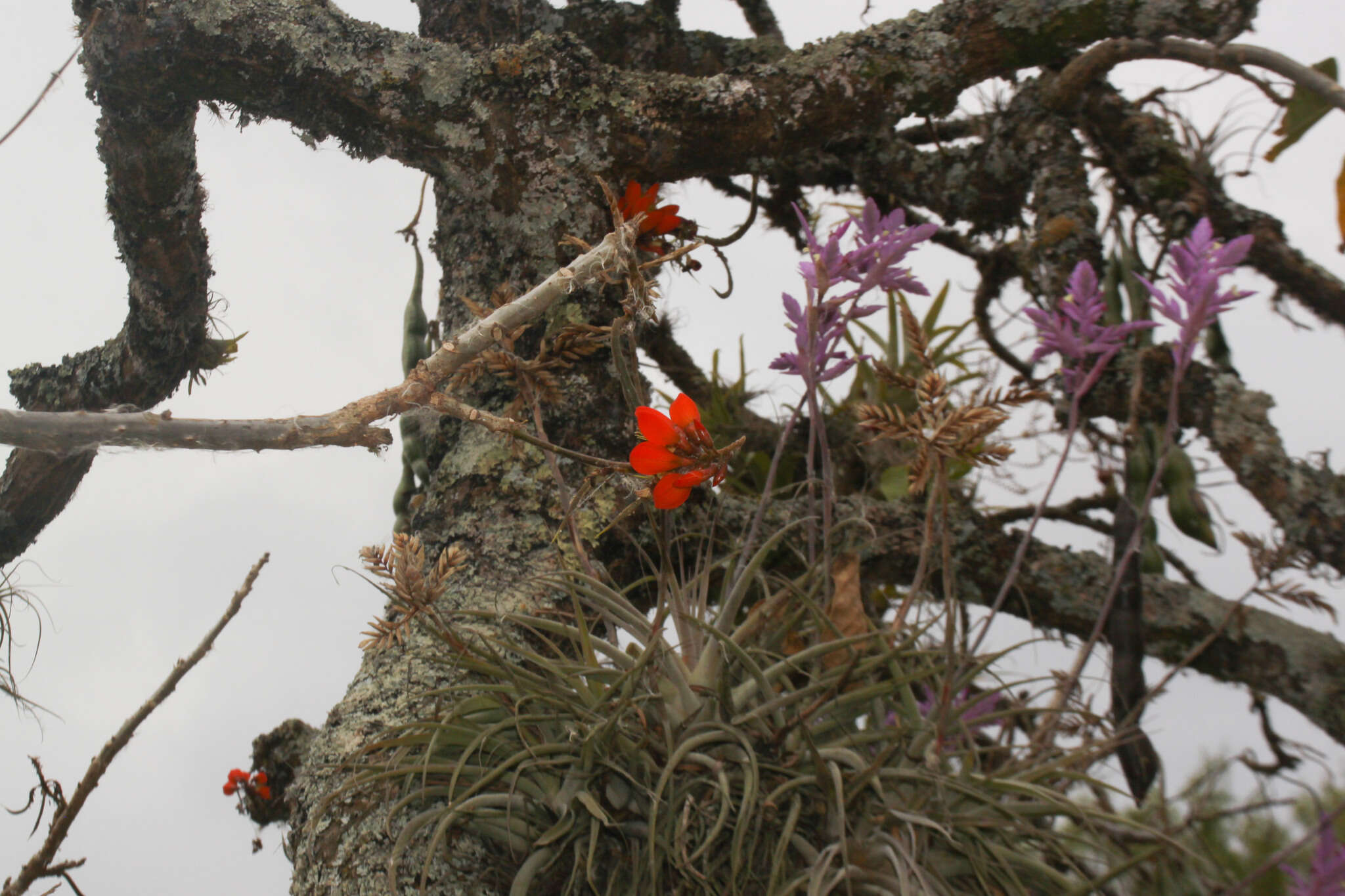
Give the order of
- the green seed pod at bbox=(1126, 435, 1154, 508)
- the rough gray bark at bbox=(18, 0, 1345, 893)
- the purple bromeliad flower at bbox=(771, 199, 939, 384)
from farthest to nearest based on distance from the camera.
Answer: the green seed pod at bbox=(1126, 435, 1154, 508)
the rough gray bark at bbox=(18, 0, 1345, 893)
the purple bromeliad flower at bbox=(771, 199, 939, 384)

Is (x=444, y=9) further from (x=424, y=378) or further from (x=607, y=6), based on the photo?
(x=424, y=378)

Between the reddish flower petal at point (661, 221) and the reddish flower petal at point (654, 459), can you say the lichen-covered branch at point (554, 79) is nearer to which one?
the reddish flower petal at point (661, 221)

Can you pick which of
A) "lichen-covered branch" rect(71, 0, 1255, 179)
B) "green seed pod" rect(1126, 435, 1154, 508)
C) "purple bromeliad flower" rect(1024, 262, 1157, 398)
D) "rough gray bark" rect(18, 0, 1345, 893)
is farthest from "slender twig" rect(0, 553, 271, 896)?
"green seed pod" rect(1126, 435, 1154, 508)

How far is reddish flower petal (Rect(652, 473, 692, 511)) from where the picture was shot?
23.2 inches

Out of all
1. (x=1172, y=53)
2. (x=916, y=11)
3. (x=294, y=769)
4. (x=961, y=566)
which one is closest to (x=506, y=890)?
(x=294, y=769)

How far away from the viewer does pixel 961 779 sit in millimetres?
615

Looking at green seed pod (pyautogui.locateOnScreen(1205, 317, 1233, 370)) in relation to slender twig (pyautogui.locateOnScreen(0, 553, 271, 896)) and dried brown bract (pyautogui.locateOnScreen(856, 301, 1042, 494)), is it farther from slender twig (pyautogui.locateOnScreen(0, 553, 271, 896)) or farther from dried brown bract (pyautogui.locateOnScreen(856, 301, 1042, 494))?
slender twig (pyautogui.locateOnScreen(0, 553, 271, 896))

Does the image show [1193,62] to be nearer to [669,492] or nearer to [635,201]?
[635,201]

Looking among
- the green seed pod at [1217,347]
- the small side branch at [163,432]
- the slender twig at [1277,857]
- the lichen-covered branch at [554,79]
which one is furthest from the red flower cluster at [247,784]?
the green seed pod at [1217,347]

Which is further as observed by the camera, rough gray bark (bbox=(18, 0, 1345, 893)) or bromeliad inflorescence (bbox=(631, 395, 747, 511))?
rough gray bark (bbox=(18, 0, 1345, 893))

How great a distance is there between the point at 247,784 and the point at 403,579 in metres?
0.77

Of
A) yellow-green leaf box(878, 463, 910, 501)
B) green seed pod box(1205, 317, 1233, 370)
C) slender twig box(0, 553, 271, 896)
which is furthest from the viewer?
yellow-green leaf box(878, 463, 910, 501)

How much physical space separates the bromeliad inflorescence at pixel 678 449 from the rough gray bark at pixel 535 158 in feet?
0.94

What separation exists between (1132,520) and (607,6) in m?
1.08
